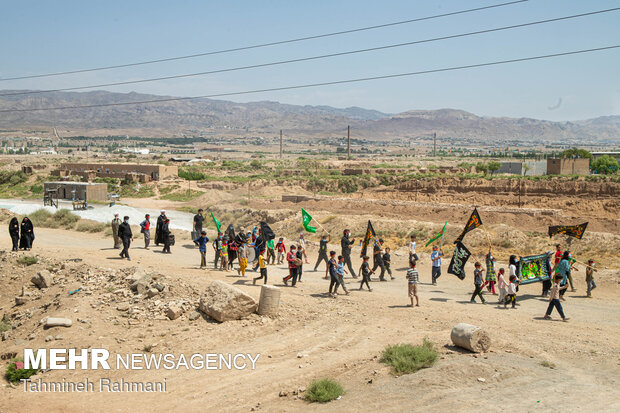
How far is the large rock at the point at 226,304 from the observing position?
14.1 metres

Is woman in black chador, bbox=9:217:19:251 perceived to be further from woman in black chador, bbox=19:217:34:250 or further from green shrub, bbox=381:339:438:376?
green shrub, bbox=381:339:438:376

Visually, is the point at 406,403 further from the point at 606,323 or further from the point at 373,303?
the point at 606,323

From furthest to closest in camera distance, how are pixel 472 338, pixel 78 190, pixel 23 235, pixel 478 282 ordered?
pixel 78 190 → pixel 23 235 → pixel 478 282 → pixel 472 338

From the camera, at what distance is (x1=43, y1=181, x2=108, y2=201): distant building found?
147 ft

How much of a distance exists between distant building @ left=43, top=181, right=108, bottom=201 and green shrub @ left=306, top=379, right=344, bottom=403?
38182 mm

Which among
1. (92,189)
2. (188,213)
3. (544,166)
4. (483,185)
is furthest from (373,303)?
(544,166)

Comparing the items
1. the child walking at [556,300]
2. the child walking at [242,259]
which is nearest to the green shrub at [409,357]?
the child walking at [556,300]

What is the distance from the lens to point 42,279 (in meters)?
17.6

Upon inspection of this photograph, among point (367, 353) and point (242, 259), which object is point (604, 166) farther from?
point (367, 353)

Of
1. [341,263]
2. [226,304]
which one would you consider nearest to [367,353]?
[226,304]

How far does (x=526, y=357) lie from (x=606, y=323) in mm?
4699

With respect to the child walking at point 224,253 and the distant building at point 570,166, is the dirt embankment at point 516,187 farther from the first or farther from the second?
the child walking at point 224,253

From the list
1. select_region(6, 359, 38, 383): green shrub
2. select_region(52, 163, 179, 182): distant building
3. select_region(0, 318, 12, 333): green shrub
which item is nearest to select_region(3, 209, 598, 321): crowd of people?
select_region(0, 318, 12, 333): green shrub

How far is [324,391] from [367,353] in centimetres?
245
